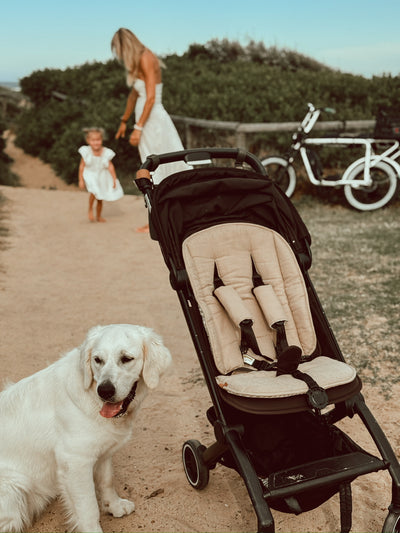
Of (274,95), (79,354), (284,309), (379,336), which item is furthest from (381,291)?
(274,95)

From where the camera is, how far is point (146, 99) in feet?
25.2

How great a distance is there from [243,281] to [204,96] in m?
11.3

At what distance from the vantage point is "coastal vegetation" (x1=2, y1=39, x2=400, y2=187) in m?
12.2

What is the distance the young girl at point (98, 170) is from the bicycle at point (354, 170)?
291cm

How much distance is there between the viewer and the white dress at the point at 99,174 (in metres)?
8.65

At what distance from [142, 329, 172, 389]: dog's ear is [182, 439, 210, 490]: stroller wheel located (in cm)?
59

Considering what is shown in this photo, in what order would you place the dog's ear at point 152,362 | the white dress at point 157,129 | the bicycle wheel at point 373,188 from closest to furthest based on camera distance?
the dog's ear at point 152,362 → the white dress at point 157,129 → the bicycle wheel at point 373,188

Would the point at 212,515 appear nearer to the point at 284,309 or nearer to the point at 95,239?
the point at 284,309

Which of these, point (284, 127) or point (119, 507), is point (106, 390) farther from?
point (284, 127)

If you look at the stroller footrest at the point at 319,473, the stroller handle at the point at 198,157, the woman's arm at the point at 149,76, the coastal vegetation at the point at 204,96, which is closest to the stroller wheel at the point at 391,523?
the stroller footrest at the point at 319,473

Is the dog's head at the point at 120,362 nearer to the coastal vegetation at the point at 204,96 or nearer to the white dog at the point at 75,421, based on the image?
the white dog at the point at 75,421

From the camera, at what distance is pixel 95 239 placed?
855 centimetres

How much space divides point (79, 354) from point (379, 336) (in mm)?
3071

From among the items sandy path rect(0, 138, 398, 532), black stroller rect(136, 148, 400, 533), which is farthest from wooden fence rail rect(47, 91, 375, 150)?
black stroller rect(136, 148, 400, 533)
